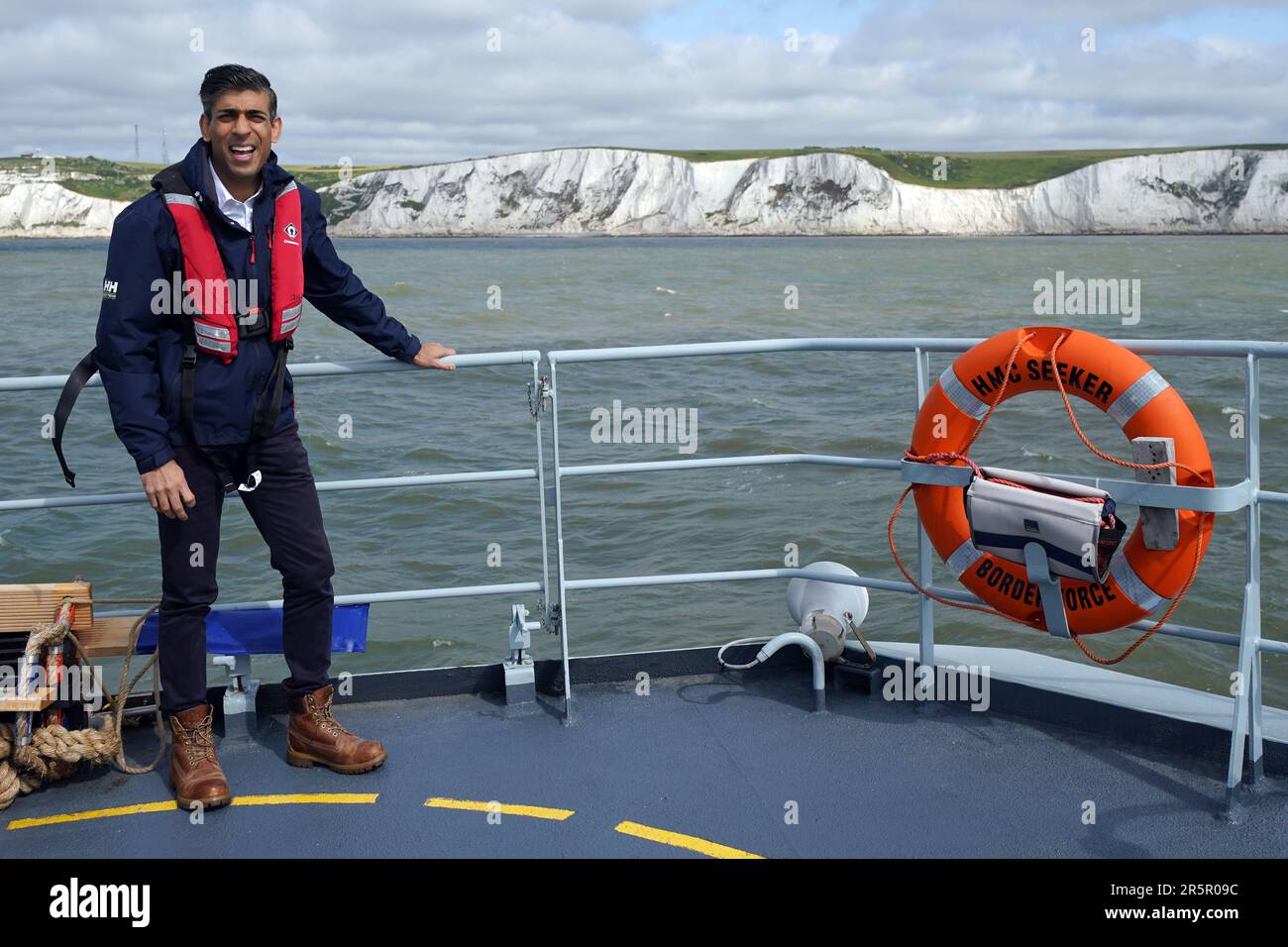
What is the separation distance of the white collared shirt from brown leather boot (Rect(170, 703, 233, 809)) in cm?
113

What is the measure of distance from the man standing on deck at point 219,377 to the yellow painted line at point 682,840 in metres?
0.71

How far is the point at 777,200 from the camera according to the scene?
116m

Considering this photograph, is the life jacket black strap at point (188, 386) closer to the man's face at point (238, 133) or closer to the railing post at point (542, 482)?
the man's face at point (238, 133)

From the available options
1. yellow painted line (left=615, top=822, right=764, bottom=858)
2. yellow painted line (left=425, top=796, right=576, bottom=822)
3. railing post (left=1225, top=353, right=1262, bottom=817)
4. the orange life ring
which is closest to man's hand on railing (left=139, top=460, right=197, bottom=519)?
yellow painted line (left=425, top=796, right=576, bottom=822)

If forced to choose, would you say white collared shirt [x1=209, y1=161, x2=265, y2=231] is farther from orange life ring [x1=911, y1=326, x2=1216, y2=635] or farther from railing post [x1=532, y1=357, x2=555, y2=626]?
orange life ring [x1=911, y1=326, x2=1216, y2=635]

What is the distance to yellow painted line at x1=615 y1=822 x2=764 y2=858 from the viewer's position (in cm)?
261

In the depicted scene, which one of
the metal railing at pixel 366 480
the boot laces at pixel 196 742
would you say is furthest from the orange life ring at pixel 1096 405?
the boot laces at pixel 196 742

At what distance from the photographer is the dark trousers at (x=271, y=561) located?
111 inches

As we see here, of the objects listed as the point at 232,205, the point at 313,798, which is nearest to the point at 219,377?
the point at 232,205

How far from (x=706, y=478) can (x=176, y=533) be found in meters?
9.16

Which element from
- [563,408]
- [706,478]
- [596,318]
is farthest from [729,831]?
[596,318]

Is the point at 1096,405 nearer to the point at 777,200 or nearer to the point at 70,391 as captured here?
the point at 70,391

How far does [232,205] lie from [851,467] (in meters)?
1.57

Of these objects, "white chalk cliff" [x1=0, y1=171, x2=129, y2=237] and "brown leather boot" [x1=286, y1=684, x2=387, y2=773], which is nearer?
"brown leather boot" [x1=286, y1=684, x2=387, y2=773]
